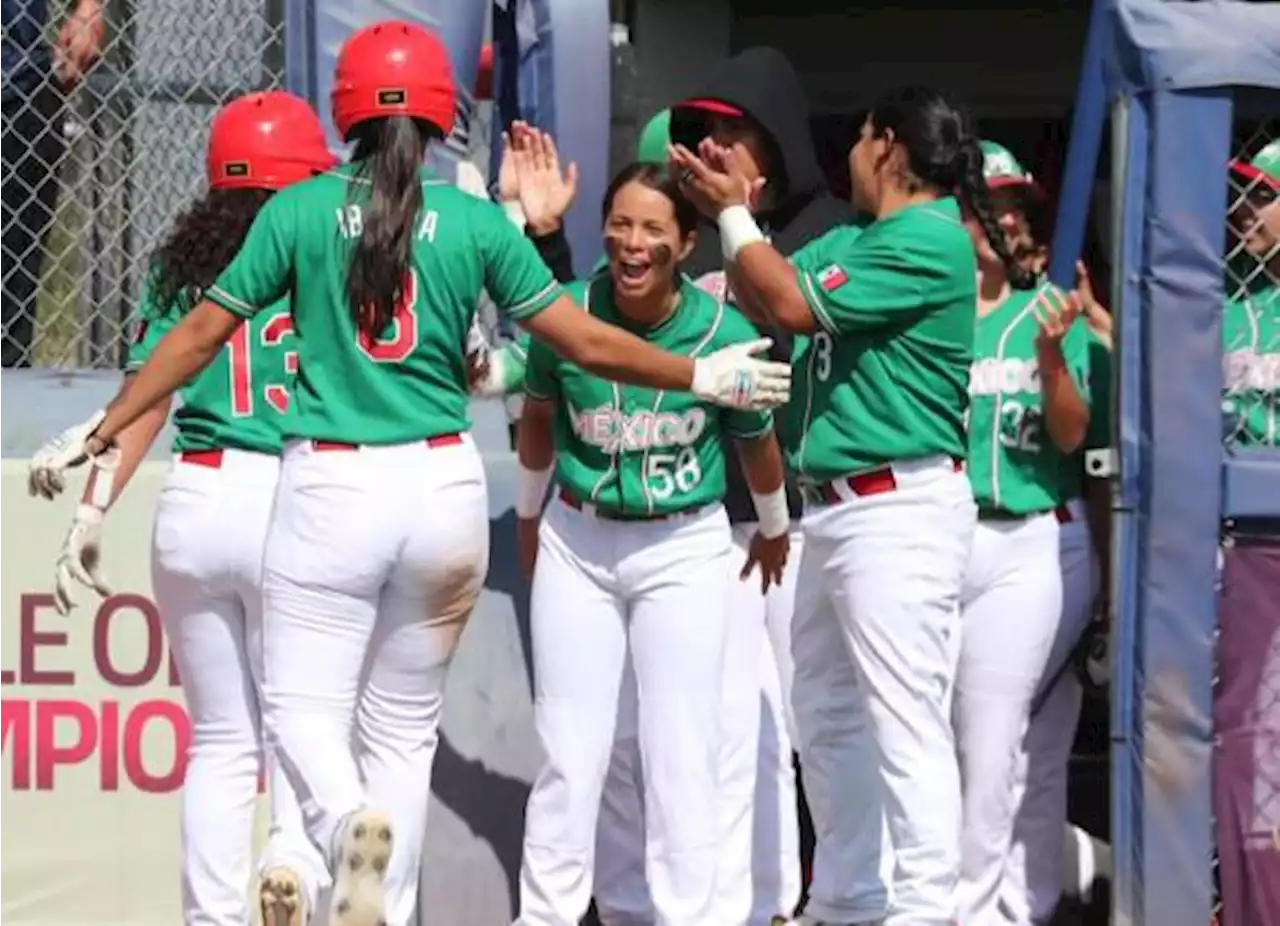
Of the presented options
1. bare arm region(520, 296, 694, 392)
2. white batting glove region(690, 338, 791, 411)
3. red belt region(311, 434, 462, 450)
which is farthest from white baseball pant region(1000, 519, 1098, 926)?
red belt region(311, 434, 462, 450)

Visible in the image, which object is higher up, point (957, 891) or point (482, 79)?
point (482, 79)

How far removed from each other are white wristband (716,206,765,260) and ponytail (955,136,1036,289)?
1.45 feet

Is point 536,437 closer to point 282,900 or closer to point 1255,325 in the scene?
point 282,900

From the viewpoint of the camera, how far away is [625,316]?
4980 mm

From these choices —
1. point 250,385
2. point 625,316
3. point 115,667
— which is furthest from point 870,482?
point 115,667

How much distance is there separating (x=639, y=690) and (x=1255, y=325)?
141 centimetres

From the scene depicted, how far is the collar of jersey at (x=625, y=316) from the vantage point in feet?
16.3

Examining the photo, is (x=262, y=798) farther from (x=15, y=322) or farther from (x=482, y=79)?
(x=482, y=79)

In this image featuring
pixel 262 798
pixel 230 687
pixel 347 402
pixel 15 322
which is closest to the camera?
pixel 347 402

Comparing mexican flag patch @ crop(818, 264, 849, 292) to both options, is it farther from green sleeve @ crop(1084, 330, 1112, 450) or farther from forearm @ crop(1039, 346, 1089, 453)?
green sleeve @ crop(1084, 330, 1112, 450)

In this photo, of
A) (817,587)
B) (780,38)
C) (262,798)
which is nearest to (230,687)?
(262,798)

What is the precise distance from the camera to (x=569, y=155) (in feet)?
18.7

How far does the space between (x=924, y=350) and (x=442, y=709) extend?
1.33 meters

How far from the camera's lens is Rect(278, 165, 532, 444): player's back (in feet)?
14.4
